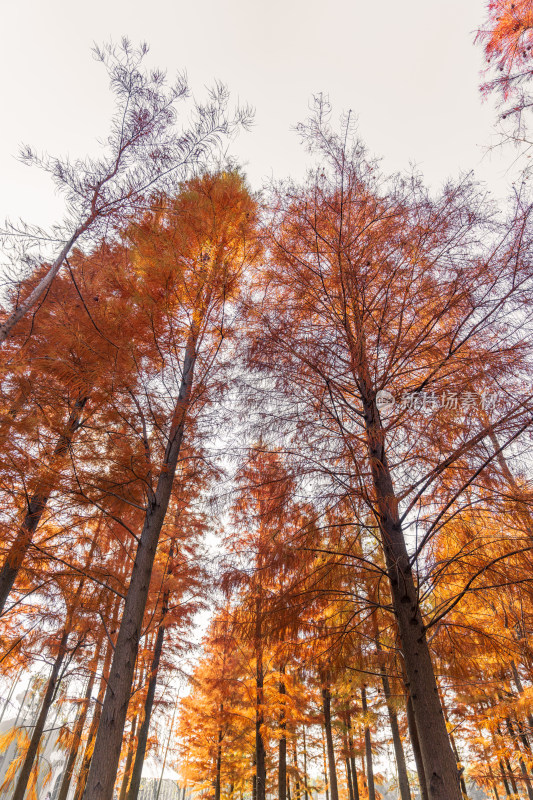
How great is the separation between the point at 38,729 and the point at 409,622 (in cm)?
807

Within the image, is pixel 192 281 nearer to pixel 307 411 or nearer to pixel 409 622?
pixel 307 411

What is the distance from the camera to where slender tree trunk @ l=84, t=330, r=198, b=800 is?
321cm

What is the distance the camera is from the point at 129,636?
379 centimetres

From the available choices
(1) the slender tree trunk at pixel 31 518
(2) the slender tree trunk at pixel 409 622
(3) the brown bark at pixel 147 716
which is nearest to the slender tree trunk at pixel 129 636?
(1) the slender tree trunk at pixel 31 518

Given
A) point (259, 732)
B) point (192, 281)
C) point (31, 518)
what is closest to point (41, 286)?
point (192, 281)

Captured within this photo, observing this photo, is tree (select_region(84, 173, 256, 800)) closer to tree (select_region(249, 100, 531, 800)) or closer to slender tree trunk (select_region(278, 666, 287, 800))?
tree (select_region(249, 100, 531, 800))

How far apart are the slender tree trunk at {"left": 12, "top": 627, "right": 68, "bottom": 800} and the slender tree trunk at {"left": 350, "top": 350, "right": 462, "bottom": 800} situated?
6421 millimetres

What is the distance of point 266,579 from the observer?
362 centimetres

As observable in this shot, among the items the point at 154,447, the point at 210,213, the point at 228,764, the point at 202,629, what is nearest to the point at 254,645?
the point at 154,447

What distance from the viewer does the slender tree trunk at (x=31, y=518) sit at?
4.14 metres

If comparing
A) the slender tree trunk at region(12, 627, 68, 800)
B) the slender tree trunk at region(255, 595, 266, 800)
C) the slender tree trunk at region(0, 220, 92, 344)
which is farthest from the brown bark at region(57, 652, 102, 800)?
the slender tree trunk at region(0, 220, 92, 344)

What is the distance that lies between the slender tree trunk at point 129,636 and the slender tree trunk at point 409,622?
226 centimetres

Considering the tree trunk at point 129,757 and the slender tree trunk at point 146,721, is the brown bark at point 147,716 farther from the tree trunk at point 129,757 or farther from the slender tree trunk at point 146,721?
the tree trunk at point 129,757

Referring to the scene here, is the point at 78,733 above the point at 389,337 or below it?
below
